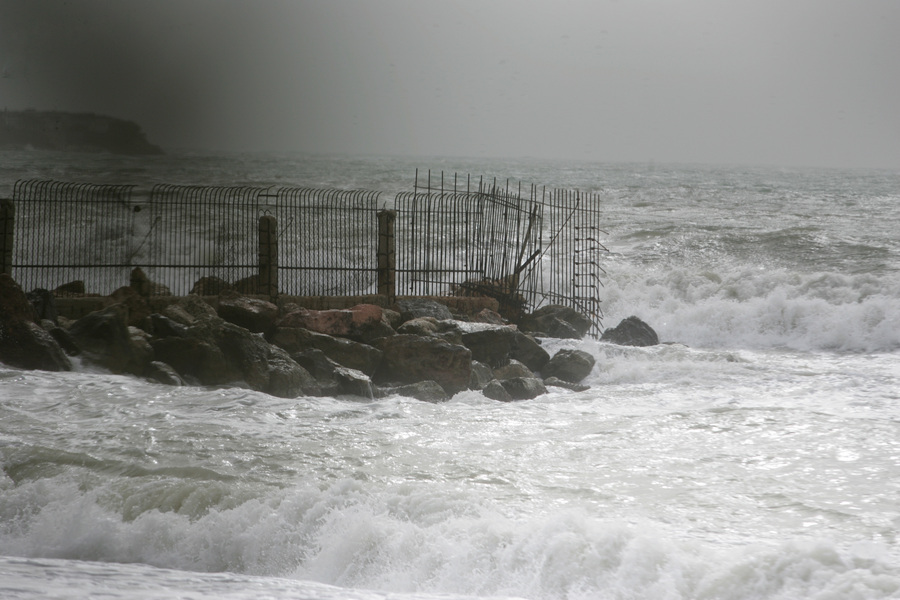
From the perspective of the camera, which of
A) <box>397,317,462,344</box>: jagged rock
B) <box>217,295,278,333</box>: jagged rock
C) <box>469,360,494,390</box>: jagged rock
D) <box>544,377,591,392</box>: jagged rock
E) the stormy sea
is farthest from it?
<box>217,295,278,333</box>: jagged rock

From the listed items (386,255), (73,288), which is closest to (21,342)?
(73,288)

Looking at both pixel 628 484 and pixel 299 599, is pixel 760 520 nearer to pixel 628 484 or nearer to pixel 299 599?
pixel 628 484

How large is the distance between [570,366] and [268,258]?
381cm

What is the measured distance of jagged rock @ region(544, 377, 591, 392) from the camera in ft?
22.1

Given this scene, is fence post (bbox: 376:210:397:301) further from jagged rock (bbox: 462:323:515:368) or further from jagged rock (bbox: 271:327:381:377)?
jagged rock (bbox: 271:327:381:377)

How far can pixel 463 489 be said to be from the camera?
3.50m

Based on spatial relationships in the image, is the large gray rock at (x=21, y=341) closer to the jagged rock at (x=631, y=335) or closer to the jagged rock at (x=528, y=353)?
the jagged rock at (x=528, y=353)

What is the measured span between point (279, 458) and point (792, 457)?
2747 millimetres

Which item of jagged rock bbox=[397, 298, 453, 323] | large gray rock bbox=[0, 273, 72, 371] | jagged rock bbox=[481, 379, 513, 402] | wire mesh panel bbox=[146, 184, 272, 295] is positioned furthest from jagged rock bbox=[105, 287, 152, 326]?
jagged rock bbox=[481, 379, 513, 402]

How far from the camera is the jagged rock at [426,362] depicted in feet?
20.6

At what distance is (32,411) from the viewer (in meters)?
5.00

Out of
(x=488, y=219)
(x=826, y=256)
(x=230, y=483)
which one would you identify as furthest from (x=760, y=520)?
(x=826, y=256)

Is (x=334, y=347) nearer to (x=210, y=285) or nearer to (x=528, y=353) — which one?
(x=528, y=353)

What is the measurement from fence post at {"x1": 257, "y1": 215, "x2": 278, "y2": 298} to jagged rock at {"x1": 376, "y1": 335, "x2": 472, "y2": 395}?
111 inches
